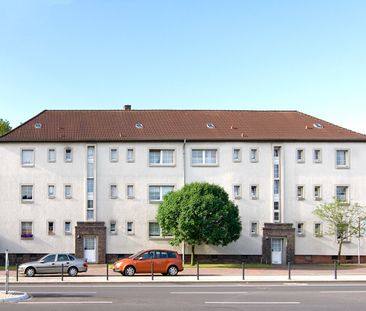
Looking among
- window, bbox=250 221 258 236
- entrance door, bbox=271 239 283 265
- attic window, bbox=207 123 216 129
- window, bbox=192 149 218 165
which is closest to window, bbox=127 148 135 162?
window, bbox=192 149 218 165

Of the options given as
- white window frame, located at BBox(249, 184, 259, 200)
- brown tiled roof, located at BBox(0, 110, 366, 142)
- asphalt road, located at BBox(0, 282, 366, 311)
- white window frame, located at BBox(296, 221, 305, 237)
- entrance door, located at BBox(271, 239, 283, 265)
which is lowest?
entrance door, located at BBox(271, 239, 283, 265)

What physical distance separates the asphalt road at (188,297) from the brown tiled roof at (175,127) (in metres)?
23.0

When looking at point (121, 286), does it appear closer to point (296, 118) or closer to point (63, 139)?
point (63, 139)

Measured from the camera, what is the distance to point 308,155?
165 ft

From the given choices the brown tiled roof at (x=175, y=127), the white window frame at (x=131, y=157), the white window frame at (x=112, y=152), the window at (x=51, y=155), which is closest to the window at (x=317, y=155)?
the brown tiled roof at (x=175, y=127)

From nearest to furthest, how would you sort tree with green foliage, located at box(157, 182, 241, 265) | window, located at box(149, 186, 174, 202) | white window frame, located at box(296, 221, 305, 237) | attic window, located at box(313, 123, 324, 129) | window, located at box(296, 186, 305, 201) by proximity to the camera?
tree with green foliage, located at box(157, 182, 241, 265), white window frame, located at box(296, 221, 305, 237), window, located at box(296, 186, 305, 201), window, located at box(149, 186, 174, 202), attic window, located at box(313, 123, 324, 129)

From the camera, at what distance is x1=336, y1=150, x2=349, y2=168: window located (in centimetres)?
5047

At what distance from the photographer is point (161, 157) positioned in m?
50.4

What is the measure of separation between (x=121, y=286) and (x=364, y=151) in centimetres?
2954

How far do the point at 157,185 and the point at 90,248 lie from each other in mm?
7430

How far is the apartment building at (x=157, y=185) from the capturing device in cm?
4925

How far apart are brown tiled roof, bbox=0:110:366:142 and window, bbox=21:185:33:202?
12.6ft

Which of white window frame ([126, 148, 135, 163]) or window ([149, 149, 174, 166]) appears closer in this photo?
white window frame ([126, 148, 135, 163])

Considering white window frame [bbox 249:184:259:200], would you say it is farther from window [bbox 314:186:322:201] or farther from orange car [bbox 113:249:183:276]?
orange car [bbox 113:249:183:276]
